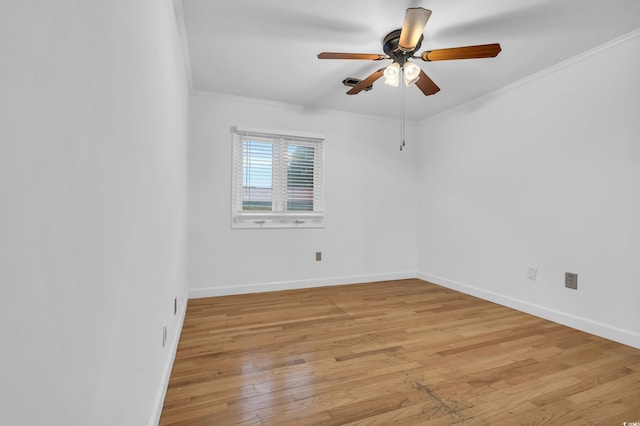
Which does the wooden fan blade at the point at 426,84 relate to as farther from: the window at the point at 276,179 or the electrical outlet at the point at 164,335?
the electrical outlet at the point at 164,335

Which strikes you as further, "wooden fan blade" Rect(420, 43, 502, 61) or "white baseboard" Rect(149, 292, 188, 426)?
"wooden fan blade" Rect(420, 43, 502, 61)

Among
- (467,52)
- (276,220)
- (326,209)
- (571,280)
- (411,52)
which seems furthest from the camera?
(326,209)

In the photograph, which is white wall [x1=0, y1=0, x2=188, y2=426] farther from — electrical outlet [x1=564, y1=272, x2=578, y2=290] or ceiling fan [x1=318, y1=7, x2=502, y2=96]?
electrical outlet [x1=564, y1=272, x2=578, y2=290]

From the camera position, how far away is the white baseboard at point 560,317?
2.23 meters

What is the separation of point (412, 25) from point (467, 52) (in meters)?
0.44

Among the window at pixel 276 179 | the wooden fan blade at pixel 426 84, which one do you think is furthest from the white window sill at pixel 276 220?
the wooden fan blade at pixel 426 84

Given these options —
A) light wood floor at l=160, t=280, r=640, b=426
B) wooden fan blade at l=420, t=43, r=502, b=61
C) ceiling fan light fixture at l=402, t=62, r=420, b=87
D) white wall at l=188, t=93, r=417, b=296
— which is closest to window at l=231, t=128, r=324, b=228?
white wall at l=188, t=93, r=417, b=296

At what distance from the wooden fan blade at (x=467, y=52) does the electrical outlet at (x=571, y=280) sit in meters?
2.09

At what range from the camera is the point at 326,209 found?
3.88 metres

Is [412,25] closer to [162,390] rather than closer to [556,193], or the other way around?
[556,193]

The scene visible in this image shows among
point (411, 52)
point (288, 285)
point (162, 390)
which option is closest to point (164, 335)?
point (162, 390)

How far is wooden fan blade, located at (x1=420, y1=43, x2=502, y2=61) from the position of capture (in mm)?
1792

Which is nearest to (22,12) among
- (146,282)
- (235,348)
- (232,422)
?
(146,282)

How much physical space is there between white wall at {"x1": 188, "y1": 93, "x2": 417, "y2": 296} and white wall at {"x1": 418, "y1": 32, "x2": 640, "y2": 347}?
73cm
